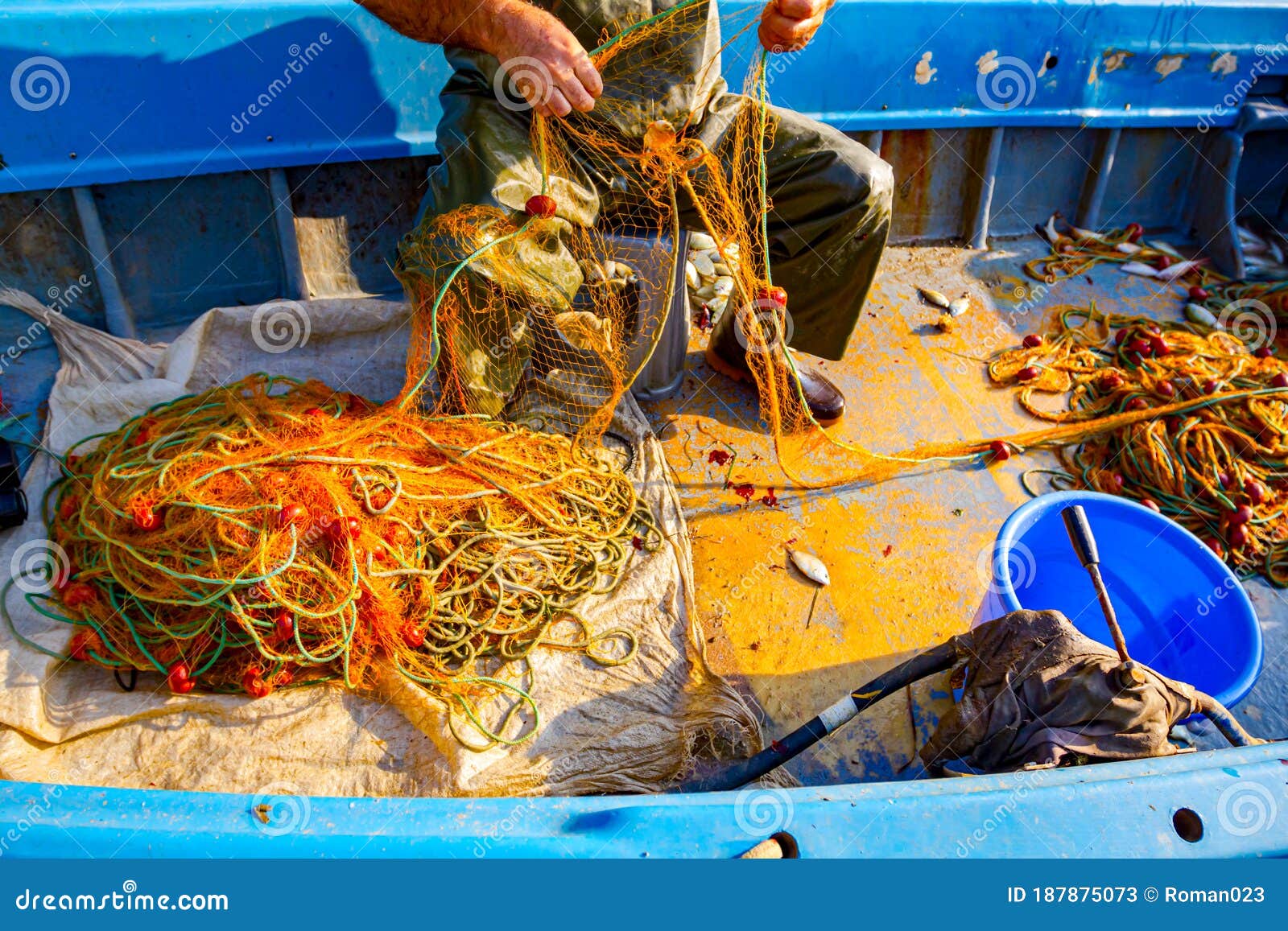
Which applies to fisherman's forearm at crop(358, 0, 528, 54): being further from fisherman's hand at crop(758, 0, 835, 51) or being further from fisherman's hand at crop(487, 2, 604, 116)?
fisherman's hand at crop(758, 0, 835, 51)

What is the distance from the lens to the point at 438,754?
2613 millimetres

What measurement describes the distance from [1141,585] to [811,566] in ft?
3.47

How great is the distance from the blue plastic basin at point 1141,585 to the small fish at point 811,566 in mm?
646

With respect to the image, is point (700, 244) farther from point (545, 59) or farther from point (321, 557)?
point (321, 557)

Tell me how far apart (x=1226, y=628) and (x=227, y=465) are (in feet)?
9.71

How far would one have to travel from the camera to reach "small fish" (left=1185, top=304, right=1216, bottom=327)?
15.0 ft

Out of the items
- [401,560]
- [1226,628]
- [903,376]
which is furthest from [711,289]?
[1226,628]

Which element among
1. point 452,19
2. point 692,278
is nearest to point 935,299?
point 692,278

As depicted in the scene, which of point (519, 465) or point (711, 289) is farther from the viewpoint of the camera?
point (711, 289)

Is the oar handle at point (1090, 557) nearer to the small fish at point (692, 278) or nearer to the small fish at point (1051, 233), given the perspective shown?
the small fish at point (692, 278)

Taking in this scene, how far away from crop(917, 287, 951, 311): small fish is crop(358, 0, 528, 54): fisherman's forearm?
249cm

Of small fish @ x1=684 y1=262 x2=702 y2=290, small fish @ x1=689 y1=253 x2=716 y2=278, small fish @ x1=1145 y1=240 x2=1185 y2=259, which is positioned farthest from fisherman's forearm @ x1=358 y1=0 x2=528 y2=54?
small fish @ x1=1145 y1=240 x2=1185 y2=259

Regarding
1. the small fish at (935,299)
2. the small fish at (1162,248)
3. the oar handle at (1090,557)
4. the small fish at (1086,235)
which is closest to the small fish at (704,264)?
the small fish at (935,299)
